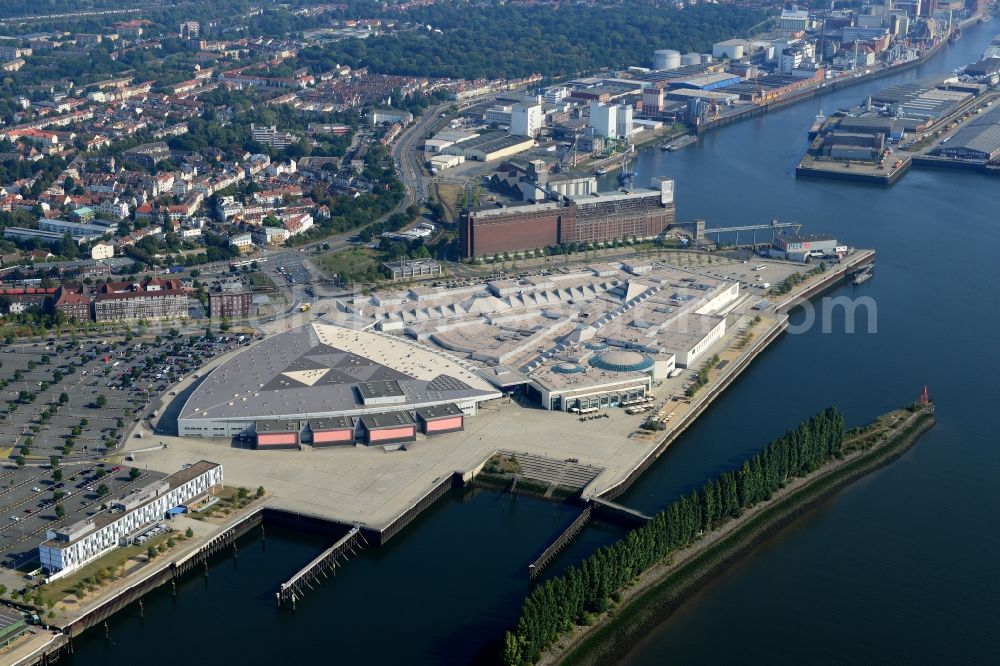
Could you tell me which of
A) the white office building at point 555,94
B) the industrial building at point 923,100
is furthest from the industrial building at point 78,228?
the industrial building at point 923,100

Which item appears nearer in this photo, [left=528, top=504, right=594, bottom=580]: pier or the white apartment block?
[left=528, top=504, right=594, bottom=580]: pier

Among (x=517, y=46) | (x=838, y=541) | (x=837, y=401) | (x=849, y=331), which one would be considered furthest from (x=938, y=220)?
(x=517, y=46)

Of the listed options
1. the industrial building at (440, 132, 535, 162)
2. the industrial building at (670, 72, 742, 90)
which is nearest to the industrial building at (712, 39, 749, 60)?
the industrial building at (670, 72, 742, 90)

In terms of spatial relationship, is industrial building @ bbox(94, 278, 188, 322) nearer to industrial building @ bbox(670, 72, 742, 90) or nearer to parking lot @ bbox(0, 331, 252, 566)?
parking lot @ bbox(0, 331, 252, 566)

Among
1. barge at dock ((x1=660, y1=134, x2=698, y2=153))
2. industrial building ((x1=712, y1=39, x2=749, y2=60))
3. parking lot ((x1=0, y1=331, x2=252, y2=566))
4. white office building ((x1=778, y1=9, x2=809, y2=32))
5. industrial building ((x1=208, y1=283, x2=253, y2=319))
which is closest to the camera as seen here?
parking lot ((x1=0, y1=331, x2=252, y2=566))

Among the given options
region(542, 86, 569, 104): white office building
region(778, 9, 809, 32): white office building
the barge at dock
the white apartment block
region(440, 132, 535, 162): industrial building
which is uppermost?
region(778, 9, 809, 32): white office building
